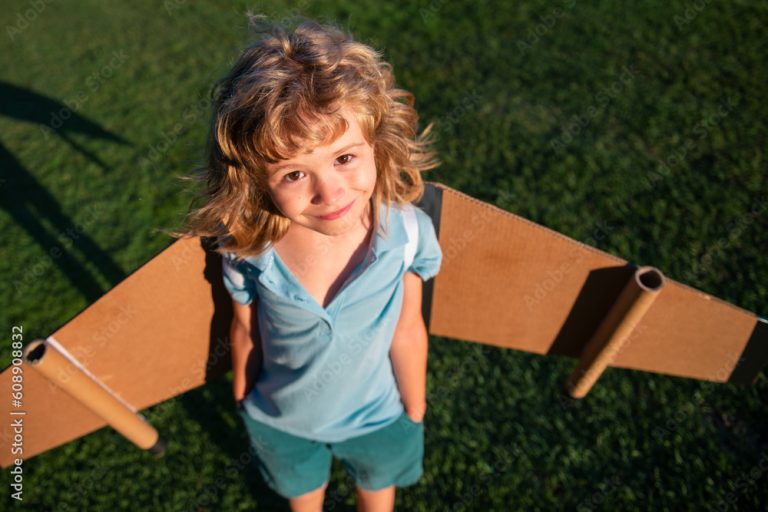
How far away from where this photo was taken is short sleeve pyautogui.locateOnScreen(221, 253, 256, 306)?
6.95ft

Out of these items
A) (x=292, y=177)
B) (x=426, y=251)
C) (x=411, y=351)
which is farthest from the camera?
(x=411, y=351)

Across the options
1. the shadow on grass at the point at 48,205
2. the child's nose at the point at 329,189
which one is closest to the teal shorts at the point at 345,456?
the child's nose at the point at 329,189

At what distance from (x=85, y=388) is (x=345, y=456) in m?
1.05

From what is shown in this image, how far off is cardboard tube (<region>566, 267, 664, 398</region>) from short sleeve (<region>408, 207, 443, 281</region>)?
704mm

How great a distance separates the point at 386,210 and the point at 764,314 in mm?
2776

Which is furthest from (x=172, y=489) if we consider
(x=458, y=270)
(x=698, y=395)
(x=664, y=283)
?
(x=698, y=395)

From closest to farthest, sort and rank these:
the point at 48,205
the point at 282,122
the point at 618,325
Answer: the point at 282,122 → the point at 618,325 → the point at 48,205

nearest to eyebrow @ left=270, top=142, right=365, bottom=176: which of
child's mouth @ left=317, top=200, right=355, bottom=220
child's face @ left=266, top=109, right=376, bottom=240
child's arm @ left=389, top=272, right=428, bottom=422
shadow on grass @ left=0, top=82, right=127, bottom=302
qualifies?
child's face @ left=266, top=109, right=376, bottom=240

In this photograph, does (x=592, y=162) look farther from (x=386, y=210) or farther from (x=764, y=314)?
(x=386, y=210)

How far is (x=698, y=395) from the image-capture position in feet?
10.8

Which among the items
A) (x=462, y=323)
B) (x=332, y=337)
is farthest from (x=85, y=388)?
(x=462, y=323)

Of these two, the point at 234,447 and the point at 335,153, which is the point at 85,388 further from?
the point at 335,153

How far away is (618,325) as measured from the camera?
2258 millimetres

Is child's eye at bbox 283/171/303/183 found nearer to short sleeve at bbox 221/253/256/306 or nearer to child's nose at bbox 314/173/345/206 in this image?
child's nose at bbox 314/173/345/206
